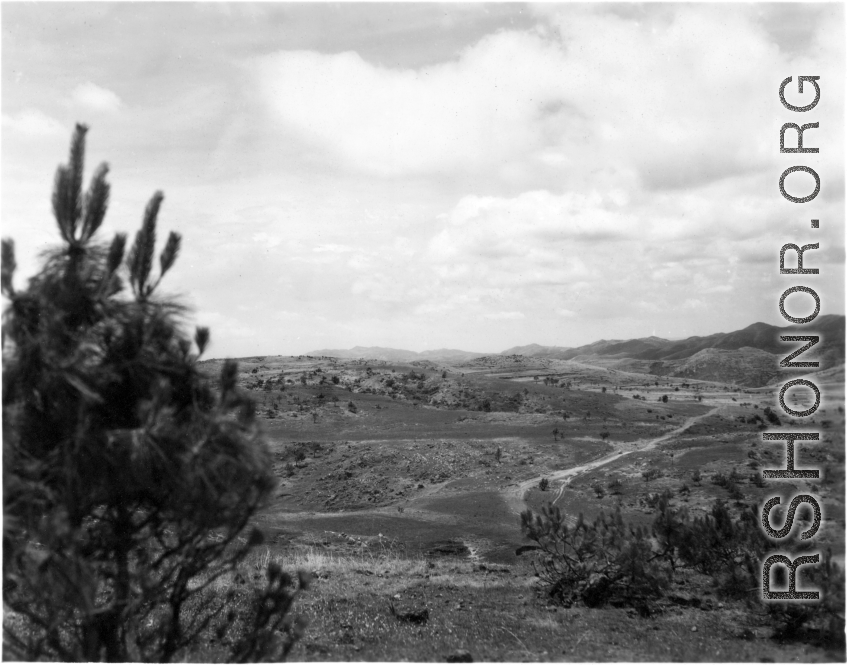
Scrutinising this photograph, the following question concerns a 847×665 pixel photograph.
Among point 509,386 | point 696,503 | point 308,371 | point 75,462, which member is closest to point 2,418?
point 75,462

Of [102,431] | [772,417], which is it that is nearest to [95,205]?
[102,431]

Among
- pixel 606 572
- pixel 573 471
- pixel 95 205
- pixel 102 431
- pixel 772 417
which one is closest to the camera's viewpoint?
pixel 102 431

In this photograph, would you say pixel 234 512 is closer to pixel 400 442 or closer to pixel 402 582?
pixel 402 582

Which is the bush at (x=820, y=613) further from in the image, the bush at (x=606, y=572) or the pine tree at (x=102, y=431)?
the pine tree at (x=102, y=431)

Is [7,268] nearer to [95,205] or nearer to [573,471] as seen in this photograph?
[95,205]

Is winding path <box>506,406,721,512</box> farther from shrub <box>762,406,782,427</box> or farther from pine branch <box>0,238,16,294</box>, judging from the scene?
pine branch <box>0,238,16,294</box>

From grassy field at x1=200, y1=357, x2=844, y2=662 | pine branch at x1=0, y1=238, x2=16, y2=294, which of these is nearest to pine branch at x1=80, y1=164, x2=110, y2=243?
pine branch at x1=0, y1=238, x2=16, y2=294
